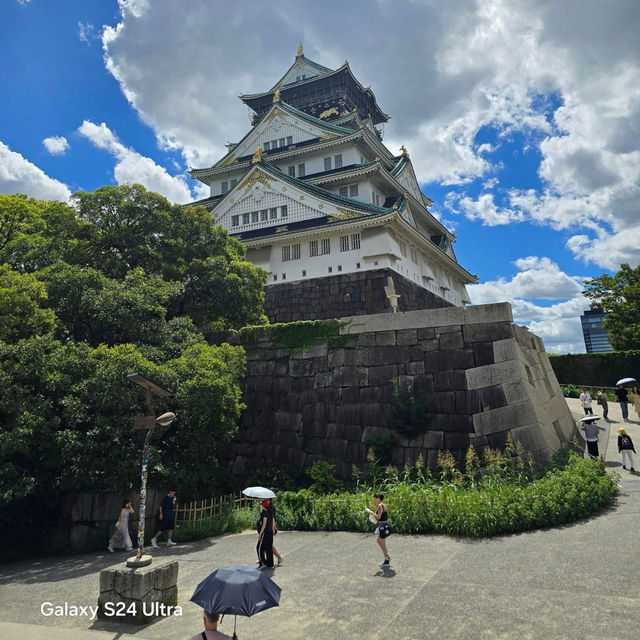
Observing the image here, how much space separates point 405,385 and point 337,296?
444 inches

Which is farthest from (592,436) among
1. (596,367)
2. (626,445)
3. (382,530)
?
(596,367)

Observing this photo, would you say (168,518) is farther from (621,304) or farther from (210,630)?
(621,304)

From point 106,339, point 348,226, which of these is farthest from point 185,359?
point 348,226

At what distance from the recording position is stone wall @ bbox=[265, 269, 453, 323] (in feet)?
75.0

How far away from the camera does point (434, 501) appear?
8773mm

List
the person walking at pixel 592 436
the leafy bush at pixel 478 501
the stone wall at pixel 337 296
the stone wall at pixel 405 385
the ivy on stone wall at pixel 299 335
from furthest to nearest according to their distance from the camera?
the stone wall at pixel 337 296, the ivy on stone wall at pixel 299 335, the stone wall at pixel 405 385, the person walking at pixel 592 436, the leafy bush at pixel 478 501

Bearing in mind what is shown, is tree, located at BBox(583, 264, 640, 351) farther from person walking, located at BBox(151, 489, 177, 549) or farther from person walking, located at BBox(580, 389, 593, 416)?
person walking, located at BBox(151, 489, 177, 549)

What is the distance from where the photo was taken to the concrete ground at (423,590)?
16.3 ft

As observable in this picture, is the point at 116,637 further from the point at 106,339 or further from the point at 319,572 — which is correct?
the point at 106,339

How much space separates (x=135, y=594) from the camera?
5.82 meters

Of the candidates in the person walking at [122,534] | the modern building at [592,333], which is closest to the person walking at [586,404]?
the person walking at [122,534]

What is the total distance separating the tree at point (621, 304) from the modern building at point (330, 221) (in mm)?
8990

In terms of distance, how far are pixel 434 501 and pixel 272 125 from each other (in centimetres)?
3217

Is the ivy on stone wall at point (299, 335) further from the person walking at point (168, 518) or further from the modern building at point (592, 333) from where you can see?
the modern building at point (592, 333)
